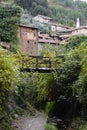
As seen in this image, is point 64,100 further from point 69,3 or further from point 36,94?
point 69,3

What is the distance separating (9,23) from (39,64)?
2029 centimetres

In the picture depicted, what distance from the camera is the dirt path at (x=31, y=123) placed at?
20.5 metres

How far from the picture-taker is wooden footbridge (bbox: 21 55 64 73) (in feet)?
73.2

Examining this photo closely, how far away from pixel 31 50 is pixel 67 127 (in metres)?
29.6

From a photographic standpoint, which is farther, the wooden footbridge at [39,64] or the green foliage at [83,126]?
the wooden footbridge at [39,64]

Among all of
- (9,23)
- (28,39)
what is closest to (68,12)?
(28,39)

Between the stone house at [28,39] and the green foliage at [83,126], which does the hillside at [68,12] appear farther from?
the green foliage at [83,126]

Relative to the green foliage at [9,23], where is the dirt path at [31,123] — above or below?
below

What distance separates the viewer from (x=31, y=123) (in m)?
22.5

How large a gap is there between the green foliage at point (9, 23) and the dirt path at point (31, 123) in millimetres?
17891

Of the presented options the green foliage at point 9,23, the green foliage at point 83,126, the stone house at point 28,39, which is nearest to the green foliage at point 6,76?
the green foliage at point 83,126

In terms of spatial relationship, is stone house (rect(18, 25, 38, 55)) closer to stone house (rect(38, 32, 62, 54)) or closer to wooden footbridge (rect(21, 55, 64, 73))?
stone house (rect(38, 32, 62, 54))

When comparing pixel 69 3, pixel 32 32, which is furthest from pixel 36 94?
pixel 69 3

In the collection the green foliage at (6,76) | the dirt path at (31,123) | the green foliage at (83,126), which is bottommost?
the dirt path at (31,123)
